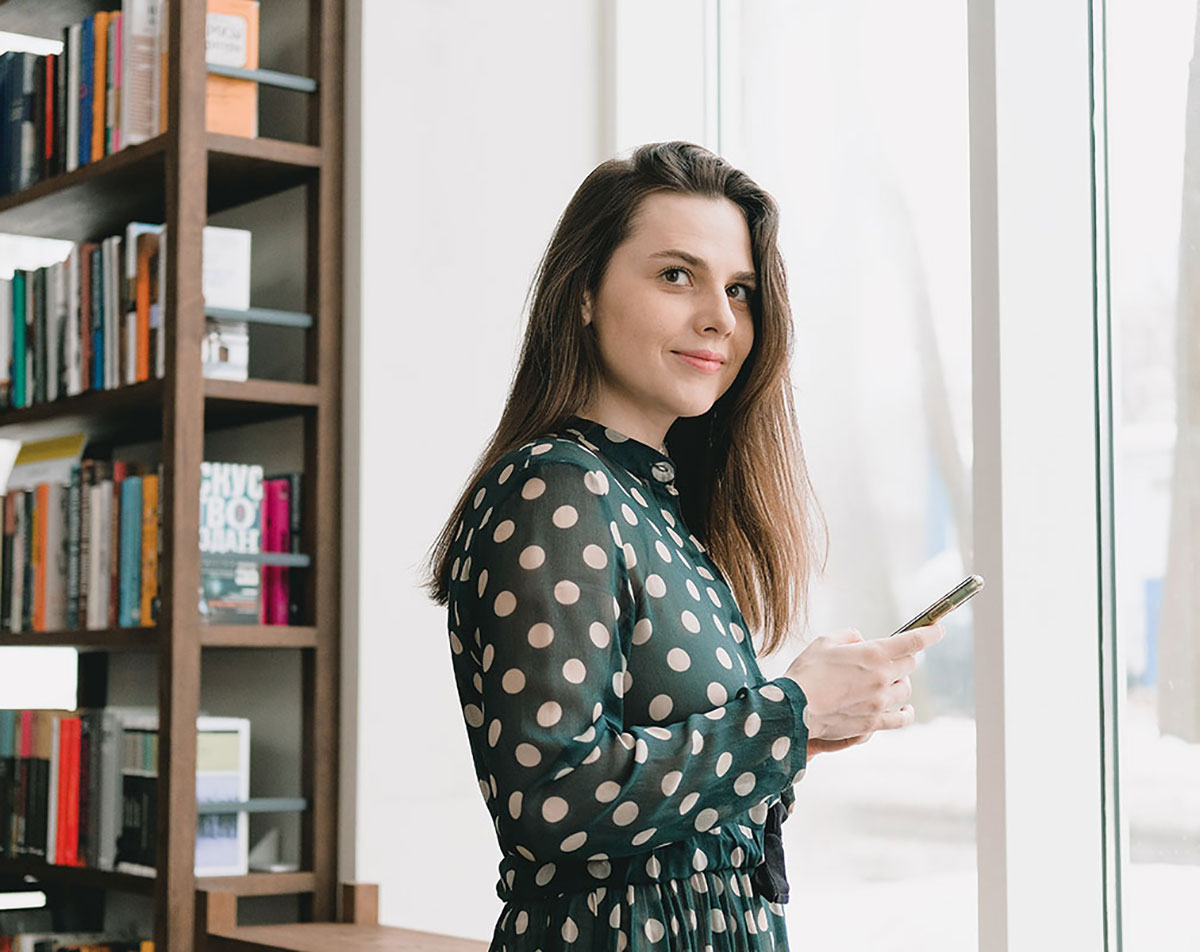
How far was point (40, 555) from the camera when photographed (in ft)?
9.90

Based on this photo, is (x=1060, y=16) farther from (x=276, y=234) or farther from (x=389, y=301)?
(x=276, y=234)

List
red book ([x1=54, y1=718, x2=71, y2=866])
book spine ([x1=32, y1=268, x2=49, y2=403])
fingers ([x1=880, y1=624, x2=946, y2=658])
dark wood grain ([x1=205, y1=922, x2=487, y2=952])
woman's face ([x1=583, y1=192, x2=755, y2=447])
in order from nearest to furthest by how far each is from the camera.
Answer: fingers ([x1=880, y1=624, x2=946, y2=658]) → woman's face ([x1=583, y1=192, x2=755, y2=447]) → dark wood grain ([x1=205, y1=922, x2=487, y2=952]) → red book ([x1=54, y1=718, x2=71, y2=866]) → book spine ([x1=32, y1=268, x2=49, y2=403])

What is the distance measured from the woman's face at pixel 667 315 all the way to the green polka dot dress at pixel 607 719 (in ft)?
0.24

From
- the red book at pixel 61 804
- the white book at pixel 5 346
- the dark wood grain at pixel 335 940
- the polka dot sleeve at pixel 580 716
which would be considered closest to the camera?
the polka dot sleeve at pixel 580 716

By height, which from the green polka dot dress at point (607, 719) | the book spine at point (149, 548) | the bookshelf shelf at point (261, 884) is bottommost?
the bookshelf shelf at point (261, 884)

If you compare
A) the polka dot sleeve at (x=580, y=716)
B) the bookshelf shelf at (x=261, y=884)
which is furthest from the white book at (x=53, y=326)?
the polka dot sleeve at (x=580, y=716)

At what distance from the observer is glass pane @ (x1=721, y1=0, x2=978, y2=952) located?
7.98 ft

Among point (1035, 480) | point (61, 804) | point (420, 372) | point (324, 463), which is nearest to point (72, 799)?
point (61, 804)

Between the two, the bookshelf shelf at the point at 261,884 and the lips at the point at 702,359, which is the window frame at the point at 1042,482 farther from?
the bookshelf shelf at the point at 261,884

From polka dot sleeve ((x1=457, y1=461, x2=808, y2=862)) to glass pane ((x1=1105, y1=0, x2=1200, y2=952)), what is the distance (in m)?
1.00

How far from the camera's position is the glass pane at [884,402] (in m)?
2.43

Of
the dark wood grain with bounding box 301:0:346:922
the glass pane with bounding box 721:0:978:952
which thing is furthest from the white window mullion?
the dark wood grain with bounding box 301:0:346:922

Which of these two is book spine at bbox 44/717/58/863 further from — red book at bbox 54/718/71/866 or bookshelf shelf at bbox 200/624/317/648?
bookshelf shelf at bbox 200/624/317/648

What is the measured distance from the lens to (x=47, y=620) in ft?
9.76
